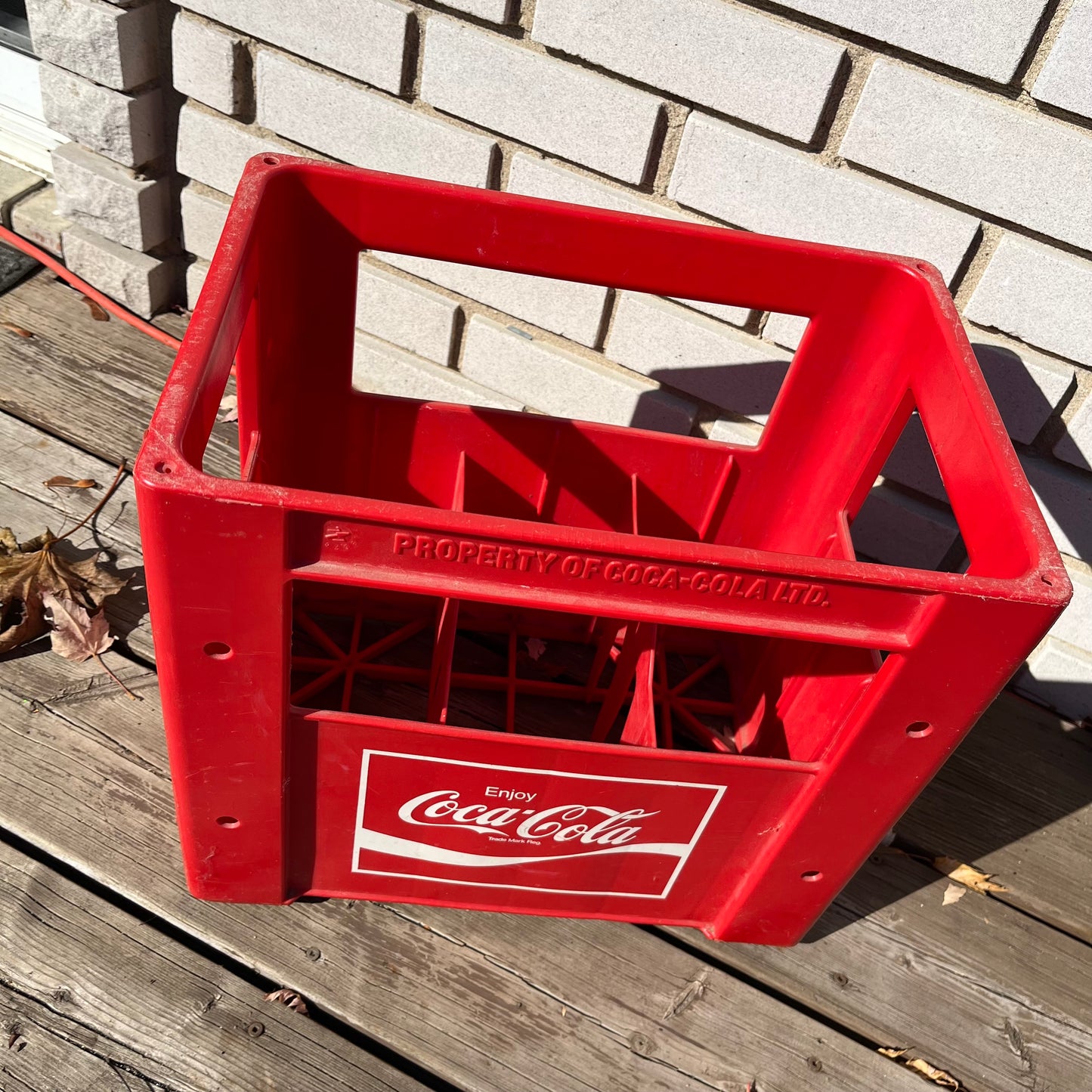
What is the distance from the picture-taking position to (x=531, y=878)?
1.50m

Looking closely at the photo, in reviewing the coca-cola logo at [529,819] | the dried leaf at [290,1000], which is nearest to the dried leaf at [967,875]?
the coca-cola logo at [529,819]

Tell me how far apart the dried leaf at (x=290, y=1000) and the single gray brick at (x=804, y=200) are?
1356 millimetres

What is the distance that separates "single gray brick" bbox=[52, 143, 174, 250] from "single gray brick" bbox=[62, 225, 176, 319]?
0.9 inches

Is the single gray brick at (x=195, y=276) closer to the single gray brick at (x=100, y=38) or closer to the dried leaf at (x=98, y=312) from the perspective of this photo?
the dried leaf at (x=98, y=312)

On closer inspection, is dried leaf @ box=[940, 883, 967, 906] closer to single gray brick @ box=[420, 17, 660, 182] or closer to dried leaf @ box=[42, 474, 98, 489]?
single gray brick @ box=[420, 17, 660, 182]

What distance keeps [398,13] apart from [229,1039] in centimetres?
158

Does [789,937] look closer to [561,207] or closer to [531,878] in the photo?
[531,878]

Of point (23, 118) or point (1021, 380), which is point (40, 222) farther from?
point (1021, 380)

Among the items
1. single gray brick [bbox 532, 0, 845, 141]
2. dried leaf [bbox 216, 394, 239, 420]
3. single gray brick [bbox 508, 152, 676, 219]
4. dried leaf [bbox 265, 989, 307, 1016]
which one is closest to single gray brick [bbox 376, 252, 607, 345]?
single gray brick [bbox 508, 152, 676, 219]

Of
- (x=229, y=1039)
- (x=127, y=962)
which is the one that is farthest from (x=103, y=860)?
(x=229, y=1039)

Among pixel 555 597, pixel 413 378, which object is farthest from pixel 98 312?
pixel 555 597

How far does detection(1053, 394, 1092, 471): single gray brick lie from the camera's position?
66.9 inches

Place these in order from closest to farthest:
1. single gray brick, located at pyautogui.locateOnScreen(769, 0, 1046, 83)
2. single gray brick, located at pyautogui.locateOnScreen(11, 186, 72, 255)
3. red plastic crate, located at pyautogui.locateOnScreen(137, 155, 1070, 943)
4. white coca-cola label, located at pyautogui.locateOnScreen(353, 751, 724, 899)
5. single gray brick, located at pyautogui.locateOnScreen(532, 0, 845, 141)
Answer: red plastic crate, located at pyautogui.locateOnScreen(137, 155, 1070, 943) → white coca-cola label, located at pyautogui.locateOnScreen(353, 751, 724, 899) → single gray brick, located at pyautogui.locateOnScreen(769, 0, 1046, 83) → single gray brick, located at pyautogui.locateOnScreen(532, 0, 845, 141) → single gray brick, located at pyautogui.locateOnScreen(11, 186, 72, 255)

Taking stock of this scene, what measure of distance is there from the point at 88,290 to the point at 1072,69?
1934 mm
